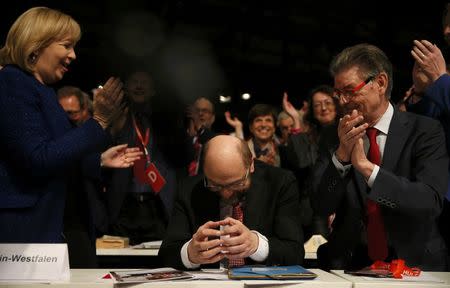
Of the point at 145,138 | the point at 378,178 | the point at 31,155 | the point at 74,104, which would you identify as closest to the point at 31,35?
the point at 31,155

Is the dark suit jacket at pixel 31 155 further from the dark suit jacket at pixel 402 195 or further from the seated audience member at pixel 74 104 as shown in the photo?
the seated audience member at pixel 74 104

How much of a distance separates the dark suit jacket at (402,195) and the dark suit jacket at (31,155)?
0.97 m

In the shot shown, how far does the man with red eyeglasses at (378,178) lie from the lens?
218cm

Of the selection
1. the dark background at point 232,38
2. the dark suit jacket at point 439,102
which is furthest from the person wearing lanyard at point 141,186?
the dark background at point 232,38

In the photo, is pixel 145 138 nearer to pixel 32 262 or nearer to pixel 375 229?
pixel 375 229

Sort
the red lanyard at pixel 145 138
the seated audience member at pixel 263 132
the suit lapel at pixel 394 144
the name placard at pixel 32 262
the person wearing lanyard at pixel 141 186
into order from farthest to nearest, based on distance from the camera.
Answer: the seated audience member at pixel 263 132, the red lanyard at pixel 145 138, the person wearing lanyard at pixel 141 186, the suit lapel at pixel 394 144, the name placard at pixel 32 262

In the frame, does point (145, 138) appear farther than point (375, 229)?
Yes

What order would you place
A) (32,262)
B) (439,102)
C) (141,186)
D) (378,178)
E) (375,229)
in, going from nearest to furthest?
(32,262), (378,178), (375,229), (439,102), (141,186)

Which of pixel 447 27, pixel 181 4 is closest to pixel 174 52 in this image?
pixel 181 4

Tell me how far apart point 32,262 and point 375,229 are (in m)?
1.22

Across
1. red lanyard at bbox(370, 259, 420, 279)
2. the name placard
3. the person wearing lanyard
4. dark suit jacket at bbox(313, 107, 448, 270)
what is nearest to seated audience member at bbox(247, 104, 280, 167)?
the person wearing lanyard

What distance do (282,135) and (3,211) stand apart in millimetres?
3772

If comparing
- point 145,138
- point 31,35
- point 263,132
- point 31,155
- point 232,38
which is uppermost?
point 232,38

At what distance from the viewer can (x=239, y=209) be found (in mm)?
2416
